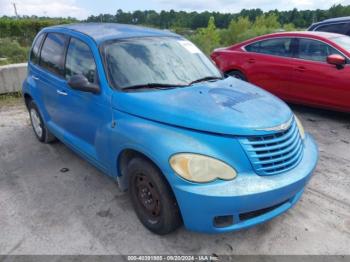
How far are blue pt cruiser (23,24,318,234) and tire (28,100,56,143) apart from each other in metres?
0.96

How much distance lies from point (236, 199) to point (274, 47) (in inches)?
191

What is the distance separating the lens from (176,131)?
262 centimetres

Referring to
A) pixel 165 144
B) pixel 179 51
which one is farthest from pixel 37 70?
pixel 165 144

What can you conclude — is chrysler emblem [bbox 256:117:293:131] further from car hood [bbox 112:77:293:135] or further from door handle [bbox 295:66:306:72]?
door handle [bbox 295:66:306:72]

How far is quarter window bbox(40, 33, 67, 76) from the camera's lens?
3.94 metres

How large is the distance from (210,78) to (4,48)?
14441 millimetres

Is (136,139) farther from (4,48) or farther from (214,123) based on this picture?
(4,48)

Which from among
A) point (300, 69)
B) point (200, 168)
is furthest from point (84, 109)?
point (300, 69)

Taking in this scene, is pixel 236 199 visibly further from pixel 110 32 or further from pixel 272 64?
pixel 272 64

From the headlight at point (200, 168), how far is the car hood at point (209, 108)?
260mm

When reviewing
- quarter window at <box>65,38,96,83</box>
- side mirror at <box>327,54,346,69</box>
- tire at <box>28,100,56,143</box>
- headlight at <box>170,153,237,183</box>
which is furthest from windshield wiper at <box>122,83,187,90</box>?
side mirror at <box>327,54,346,69</box>

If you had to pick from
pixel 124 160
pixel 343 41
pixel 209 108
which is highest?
pixel 343 41

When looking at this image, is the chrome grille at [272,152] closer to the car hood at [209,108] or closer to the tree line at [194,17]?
the car hood at [209,108]

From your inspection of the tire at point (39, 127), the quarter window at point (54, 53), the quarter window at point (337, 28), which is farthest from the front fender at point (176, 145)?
the quarter window at point (337, 28)
